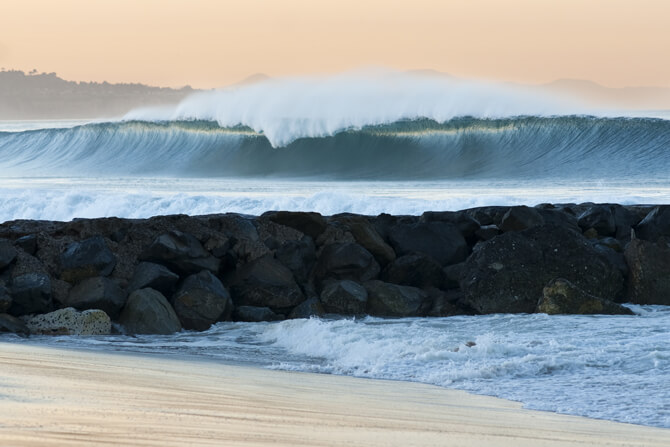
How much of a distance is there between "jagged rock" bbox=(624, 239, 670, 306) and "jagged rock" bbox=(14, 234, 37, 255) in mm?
5002

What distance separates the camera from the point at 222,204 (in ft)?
51.2

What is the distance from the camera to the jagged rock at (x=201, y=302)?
6871 millimetres

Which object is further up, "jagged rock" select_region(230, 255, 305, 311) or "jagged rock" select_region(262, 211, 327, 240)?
"jagged rock" select_region(262, 211, 327, 240)

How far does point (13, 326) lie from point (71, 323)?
1.28ft

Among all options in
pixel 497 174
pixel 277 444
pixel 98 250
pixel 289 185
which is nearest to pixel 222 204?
pixel 289 185

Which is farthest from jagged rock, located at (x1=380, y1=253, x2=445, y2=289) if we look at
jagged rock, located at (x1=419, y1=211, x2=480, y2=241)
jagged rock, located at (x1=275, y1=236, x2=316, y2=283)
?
jagged rock, located at (x1=419, y1=211, x2=480, y2=241)

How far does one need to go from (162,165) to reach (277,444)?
26870 mm

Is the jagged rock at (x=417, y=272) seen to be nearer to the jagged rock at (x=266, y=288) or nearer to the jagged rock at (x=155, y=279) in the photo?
the jagged rock at (x=266, y=288)

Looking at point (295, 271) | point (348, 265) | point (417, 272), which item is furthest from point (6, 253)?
point (417, 272)

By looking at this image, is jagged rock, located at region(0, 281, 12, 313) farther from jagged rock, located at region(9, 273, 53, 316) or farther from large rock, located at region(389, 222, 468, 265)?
large rock, located at region(389, 222, 468, 265)

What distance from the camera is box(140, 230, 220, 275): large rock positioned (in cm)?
732

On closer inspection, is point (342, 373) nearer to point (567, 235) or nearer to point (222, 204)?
point (567, 235)

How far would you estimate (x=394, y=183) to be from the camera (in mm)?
22453

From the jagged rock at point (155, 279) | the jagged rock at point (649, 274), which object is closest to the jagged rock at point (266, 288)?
the jagged rock at point (155, 279)
